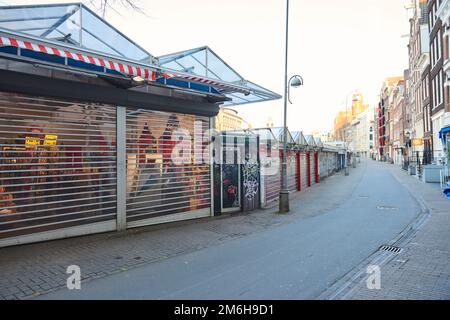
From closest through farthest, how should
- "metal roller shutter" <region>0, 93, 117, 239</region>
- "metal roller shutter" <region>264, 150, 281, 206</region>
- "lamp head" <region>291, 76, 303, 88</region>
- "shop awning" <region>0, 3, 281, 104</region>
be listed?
"shop awning" <region>0, 3, 281, 104</region> < "metal roller shutter" <region>0, 93, 117, 239</region> < "lamp head" <region>291, 76, 303, 88</region> < "metal roller shutter" <region>264, 150, 281, 206</region>

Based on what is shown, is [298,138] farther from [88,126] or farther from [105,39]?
[105,39]

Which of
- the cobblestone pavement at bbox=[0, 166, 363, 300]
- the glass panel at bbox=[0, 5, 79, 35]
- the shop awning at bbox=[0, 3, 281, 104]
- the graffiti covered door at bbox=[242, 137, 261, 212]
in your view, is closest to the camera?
the cobblestone pavement at bbox=[0, 166, 363, 300]

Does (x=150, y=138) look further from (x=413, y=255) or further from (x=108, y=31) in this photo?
(x=413, y=255)

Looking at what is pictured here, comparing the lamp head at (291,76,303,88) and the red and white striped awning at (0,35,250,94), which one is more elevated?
the lamp head at (291,76,303,88)

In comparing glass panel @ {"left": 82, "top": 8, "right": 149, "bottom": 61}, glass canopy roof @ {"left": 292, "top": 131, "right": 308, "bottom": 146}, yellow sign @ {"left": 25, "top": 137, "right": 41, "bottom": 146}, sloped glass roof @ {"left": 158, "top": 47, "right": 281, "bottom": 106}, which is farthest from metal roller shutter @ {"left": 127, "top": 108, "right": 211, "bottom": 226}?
glass canopy roof @ {"left": 292, "top": 131, "right": 308, "bottom": 146}

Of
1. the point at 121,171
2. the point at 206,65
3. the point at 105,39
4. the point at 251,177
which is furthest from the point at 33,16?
the point at 251,177

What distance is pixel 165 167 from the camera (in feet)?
31.6

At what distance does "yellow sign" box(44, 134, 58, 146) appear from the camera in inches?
287

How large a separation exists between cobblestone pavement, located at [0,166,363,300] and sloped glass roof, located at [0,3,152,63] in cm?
389

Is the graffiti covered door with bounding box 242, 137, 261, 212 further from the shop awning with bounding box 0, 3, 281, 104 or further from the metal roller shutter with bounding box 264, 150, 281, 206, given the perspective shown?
the shop awning with bounding box 0, 3, 281, 104

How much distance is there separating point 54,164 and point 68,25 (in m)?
2.92

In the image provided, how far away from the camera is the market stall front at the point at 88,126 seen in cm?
662

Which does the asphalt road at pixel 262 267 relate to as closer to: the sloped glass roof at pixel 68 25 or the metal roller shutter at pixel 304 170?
the sloped glass roof at pixel 68 25

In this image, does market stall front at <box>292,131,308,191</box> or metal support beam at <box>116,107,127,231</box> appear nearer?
metal support beam at <box>116,107,127,231</box>
